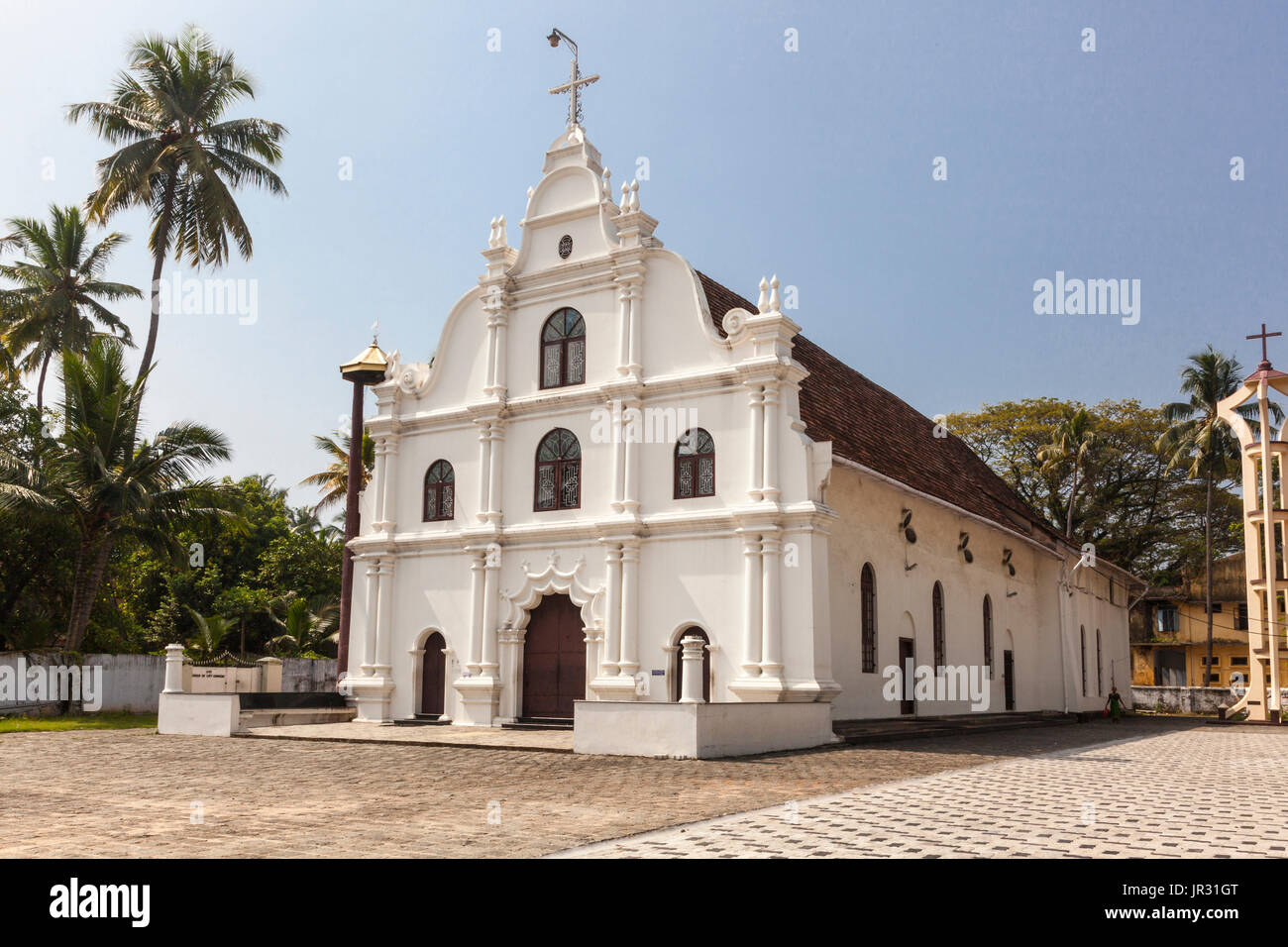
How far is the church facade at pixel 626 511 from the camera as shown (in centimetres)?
2005

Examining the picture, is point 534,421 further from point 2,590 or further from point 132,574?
point 132,574

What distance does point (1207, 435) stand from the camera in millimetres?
43219

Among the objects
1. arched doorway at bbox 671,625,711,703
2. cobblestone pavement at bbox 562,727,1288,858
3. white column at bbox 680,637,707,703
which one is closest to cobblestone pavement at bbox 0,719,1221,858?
cobblestone pavement at bbox 562,727,1288,858

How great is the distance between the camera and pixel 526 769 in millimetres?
13945

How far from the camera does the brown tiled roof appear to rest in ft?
74.6

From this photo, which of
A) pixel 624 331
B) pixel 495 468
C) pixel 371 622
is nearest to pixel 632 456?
pixel 624 331

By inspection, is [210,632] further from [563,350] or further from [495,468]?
[563,350]

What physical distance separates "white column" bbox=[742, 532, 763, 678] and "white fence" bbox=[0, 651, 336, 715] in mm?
13731

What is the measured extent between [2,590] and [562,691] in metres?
16.6

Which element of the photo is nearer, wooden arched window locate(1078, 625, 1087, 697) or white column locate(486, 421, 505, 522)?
white column locate(486, 421, 505, 522)

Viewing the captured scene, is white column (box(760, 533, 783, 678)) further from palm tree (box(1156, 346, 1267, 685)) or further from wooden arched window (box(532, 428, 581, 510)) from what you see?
palm tree (box(1156, 346, 1267, 685))

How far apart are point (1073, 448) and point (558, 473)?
1238 inches

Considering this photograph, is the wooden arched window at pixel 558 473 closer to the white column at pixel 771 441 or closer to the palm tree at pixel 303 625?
the white column at pixel 771 441
